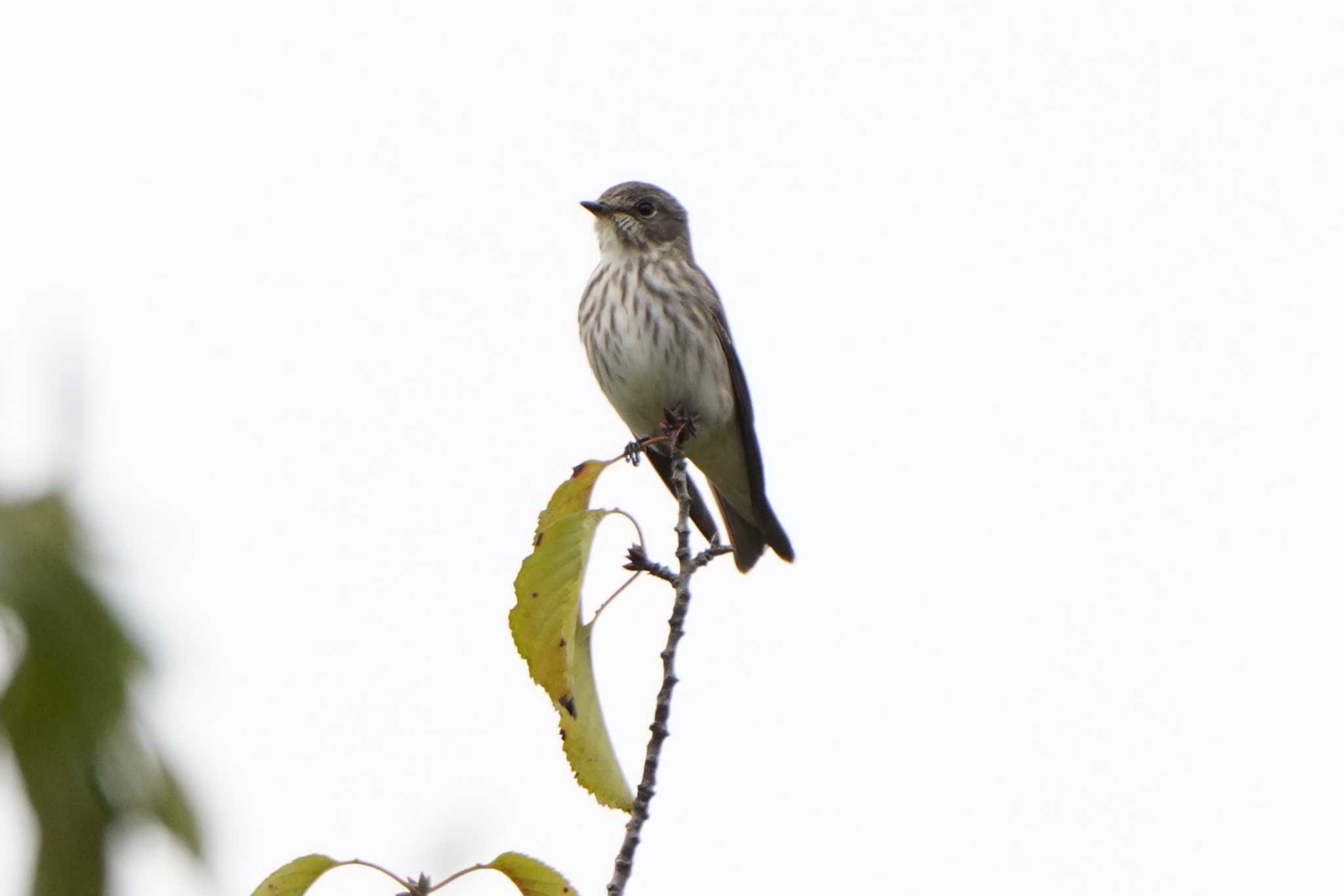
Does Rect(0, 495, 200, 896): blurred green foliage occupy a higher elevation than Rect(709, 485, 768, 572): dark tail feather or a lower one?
higher

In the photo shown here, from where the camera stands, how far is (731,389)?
9.43 m

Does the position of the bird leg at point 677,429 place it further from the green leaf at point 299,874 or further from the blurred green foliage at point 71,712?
the blurred green foliage at point 71,712

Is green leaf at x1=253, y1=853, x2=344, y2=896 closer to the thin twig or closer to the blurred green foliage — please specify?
the thin twig

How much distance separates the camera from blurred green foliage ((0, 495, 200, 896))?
70.1 inches


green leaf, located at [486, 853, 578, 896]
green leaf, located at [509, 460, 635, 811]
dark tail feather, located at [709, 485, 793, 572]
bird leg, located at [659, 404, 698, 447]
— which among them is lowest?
dark tail feather, located at [709, 485, 793, 572]

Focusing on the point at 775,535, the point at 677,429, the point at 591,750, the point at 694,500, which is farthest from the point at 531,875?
→ the point at 775,535

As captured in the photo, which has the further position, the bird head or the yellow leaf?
the bird head

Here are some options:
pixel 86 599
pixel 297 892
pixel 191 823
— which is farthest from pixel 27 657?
pixel 297 892

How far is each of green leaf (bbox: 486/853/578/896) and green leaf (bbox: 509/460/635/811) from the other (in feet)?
2.15

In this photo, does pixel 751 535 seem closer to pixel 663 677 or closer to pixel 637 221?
pixel 637 221

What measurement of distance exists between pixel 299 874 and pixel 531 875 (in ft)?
1.68

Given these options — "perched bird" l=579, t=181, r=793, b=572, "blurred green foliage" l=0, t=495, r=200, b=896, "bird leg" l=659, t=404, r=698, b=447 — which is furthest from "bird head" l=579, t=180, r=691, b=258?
"blurred green foliage" l=0, t=495, r=200, b=896

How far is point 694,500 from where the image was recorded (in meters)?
8.52

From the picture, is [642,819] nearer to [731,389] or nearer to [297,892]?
[297,892]
